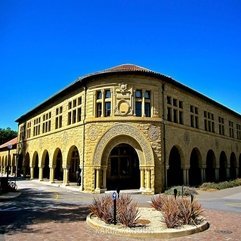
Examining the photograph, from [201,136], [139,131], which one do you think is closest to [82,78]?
[139,131]

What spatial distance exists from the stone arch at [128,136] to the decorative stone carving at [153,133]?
27.5 inches

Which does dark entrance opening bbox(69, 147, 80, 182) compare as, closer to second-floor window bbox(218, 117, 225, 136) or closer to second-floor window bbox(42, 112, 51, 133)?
second-floor window bbox(42, 112, 51, 133)

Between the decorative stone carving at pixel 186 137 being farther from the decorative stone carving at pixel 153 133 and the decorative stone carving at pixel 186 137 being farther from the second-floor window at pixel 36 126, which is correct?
the second-floor window at pixel 36 126

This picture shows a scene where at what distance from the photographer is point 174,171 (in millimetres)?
31766

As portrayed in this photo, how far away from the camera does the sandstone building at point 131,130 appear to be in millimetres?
24406

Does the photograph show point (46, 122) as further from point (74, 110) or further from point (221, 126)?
point (221, 126)

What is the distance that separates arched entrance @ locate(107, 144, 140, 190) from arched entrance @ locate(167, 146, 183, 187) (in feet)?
11.7

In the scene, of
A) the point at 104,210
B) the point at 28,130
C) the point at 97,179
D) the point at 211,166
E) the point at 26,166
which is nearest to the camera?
the point at 104,210

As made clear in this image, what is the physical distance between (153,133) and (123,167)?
6144mm

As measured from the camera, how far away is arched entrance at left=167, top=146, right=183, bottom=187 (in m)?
30.2

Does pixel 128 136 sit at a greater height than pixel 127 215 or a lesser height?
greater

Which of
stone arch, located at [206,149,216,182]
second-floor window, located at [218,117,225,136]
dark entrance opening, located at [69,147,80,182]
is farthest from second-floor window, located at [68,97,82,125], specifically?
second-floor window, located at [218,117,225,136]

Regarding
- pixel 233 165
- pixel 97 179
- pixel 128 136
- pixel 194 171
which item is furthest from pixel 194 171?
pixel 97 179

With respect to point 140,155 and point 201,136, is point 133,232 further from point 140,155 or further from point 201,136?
point 201,136
